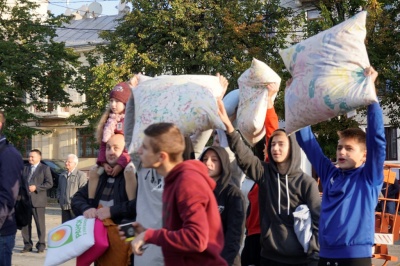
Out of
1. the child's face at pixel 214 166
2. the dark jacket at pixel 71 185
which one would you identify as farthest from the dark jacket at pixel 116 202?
the dark jacket at pixel 71 185

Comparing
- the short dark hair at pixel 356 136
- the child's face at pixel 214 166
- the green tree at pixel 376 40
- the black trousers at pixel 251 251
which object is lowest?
the black trousers at pixel 251 251

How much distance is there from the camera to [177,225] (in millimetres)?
3928

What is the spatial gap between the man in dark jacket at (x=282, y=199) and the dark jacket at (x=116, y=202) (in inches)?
37.0

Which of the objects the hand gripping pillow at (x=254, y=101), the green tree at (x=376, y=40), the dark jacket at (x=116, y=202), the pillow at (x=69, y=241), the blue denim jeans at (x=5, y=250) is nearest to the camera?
the pillow at (x=69, y=241)

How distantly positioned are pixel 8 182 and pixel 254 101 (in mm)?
2133

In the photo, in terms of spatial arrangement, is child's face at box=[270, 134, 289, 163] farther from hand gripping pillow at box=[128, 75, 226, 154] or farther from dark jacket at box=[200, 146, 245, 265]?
hand gripping pillow at box=[128, 75, 226, 154]

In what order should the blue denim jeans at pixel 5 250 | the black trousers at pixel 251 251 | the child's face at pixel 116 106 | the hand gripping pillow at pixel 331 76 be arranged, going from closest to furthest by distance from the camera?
A: the hand gripping pillow at pixel 331 76
the blue denim jeans at pixel 5 250
the child's face at pixel 116 106
the black trousers at pixel 251 251

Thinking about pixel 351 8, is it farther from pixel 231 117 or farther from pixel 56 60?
pixel 231 117

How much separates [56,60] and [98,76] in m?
4.74

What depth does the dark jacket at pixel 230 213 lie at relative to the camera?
18.0 feet

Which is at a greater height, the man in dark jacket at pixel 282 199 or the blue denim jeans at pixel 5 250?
the man in dark jacket at pixel 282 199

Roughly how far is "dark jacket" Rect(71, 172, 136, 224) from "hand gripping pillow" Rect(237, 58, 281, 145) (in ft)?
3.59

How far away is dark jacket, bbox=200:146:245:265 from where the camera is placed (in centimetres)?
550

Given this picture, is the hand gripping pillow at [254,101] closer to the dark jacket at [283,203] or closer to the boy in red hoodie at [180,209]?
the dark jacket at [283,203]
